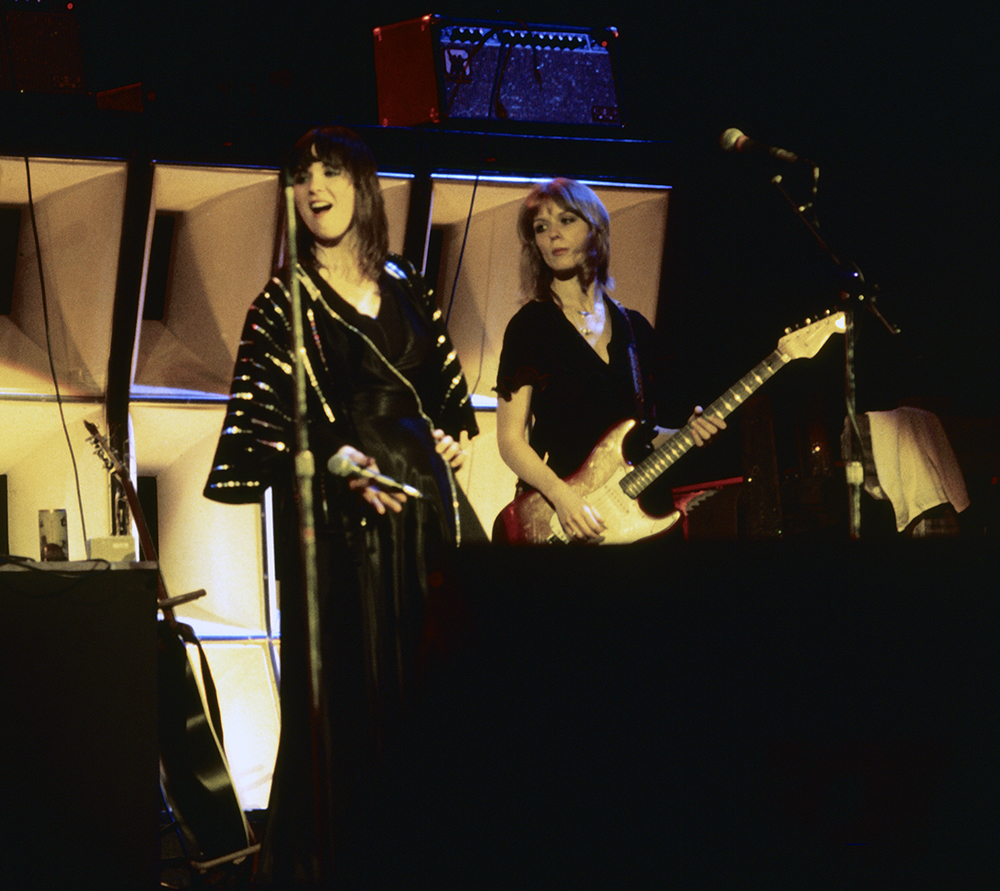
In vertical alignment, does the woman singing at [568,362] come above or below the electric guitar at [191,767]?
above

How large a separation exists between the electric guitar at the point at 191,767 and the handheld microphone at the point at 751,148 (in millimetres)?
1749

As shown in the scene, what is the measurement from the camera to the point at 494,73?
12.7ft

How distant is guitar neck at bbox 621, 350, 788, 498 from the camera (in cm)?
310

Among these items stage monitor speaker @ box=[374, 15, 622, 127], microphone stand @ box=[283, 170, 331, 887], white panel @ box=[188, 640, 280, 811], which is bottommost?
white panel @ box=[188, 640, 280, 811]

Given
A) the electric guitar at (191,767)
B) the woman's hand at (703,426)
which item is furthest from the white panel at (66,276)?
the woman's hand at (703,426)

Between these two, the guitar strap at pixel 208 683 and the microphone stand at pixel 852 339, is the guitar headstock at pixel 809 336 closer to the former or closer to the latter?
the microphone stand at pixel 852 339

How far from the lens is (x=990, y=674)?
1479 mm

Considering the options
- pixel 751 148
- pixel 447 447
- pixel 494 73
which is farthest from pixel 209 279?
pixel 751 148

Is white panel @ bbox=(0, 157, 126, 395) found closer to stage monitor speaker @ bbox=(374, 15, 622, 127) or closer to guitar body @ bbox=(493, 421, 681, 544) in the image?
stage monitor speaker @ bbox=(374, 15, 622, 127)

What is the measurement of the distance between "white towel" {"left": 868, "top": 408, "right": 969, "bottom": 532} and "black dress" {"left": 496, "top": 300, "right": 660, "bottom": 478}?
3.43 ft

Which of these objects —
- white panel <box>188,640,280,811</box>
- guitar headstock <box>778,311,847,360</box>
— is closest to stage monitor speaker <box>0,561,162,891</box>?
white panel <box>188,640,280,811</box>

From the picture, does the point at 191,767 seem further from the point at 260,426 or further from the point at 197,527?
the point at 197,527

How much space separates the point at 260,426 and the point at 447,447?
1.50 ft

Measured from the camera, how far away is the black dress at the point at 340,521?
2436 mm
